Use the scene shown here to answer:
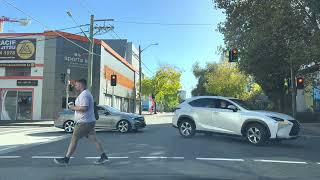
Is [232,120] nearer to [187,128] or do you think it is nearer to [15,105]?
[187,128]

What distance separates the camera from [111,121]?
22.7 meters

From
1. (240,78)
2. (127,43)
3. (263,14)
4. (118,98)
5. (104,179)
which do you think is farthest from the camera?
(127,43)

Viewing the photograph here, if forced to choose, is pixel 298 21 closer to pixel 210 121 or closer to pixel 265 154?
pixel 210 121

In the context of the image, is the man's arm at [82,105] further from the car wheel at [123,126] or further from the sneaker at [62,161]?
the car wheel at [123,126]

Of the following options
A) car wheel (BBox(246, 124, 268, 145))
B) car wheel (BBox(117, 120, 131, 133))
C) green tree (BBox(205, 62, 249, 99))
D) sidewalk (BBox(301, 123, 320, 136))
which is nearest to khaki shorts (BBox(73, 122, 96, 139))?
car wheel (BBox(246, 124, 268, 145))

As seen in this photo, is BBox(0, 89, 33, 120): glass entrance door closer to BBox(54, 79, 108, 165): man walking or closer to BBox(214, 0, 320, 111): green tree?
BBox(214, 0, 320, 111): green tree

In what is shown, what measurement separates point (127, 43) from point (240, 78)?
30122 millimetres

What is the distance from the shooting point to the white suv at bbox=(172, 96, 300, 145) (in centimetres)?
1639

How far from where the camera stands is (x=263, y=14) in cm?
2936

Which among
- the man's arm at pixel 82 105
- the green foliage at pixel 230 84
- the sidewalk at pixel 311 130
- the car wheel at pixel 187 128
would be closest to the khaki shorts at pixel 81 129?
the man's arm at pixel 82 105

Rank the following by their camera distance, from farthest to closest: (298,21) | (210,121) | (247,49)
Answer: (247,49) < (298,21) < (210,121)

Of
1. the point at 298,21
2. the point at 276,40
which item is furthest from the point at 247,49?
the point at 298,21

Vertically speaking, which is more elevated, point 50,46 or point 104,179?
point 50,46

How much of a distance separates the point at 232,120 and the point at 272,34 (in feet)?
42.2
